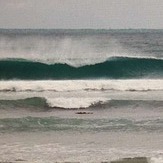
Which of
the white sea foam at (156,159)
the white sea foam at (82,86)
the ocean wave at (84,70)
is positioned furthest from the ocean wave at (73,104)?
the ocean wave at (84,70)

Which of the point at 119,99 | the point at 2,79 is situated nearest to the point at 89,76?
the point at 2,79

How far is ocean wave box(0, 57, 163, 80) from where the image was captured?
2961 cm

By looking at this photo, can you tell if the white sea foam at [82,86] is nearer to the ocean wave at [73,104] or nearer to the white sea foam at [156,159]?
the ocean wave at [73,104]

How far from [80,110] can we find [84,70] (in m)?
12.6

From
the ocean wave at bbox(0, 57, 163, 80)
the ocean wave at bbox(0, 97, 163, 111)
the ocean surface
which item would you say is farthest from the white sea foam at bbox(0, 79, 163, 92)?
the ocean wave at bbox(0, 57, 163, 80)

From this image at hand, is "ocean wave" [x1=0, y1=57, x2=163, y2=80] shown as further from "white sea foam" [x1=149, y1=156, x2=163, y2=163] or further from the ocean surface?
"white sea foam" [x1=149, y1=156, x2=163, y2=163]

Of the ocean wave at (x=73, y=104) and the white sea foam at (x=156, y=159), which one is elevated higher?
the ocean wave at (x=73, y=104)

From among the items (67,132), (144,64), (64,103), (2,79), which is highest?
(144,64)

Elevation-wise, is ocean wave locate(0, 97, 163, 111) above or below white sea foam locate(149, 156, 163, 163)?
above

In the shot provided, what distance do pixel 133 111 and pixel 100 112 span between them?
1.16m

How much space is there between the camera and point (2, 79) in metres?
28.2

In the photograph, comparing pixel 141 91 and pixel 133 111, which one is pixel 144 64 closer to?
pixel 141 91

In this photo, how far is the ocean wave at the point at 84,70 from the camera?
29609 millimetres

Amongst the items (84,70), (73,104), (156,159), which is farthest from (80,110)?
(84,70)
